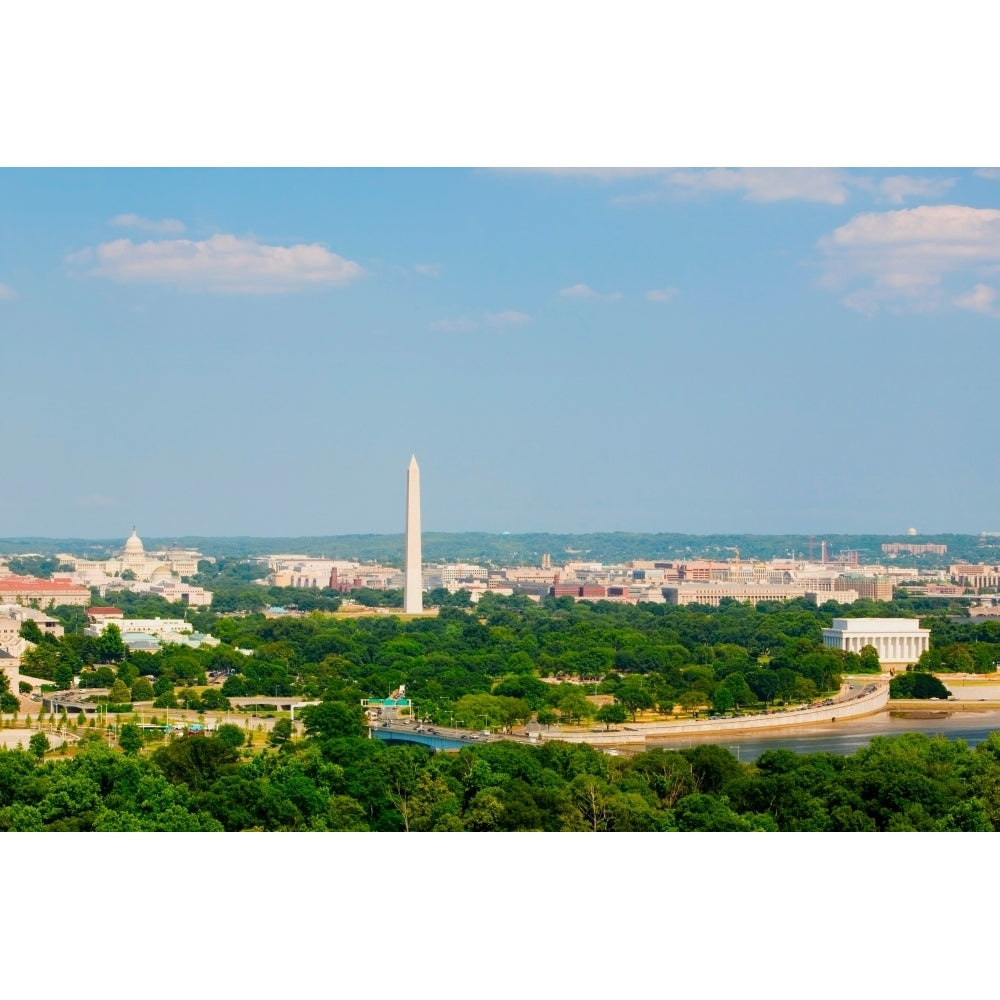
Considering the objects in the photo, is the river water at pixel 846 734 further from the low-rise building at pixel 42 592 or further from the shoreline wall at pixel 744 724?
the low-rise building at pixel 42 592

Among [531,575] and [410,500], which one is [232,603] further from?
[531,575]

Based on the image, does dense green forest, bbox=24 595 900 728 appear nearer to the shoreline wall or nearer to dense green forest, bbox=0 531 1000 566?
the shoreline wall

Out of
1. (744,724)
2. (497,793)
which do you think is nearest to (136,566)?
(744,724)

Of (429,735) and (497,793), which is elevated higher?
(497,793)

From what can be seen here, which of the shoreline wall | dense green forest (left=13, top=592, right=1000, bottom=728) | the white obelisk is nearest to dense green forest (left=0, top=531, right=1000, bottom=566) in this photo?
the white obelisk

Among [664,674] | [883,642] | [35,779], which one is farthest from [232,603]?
[35,779]

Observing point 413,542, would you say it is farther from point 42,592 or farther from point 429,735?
point 429,735

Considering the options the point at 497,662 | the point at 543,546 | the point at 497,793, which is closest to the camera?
the point at 497,793
